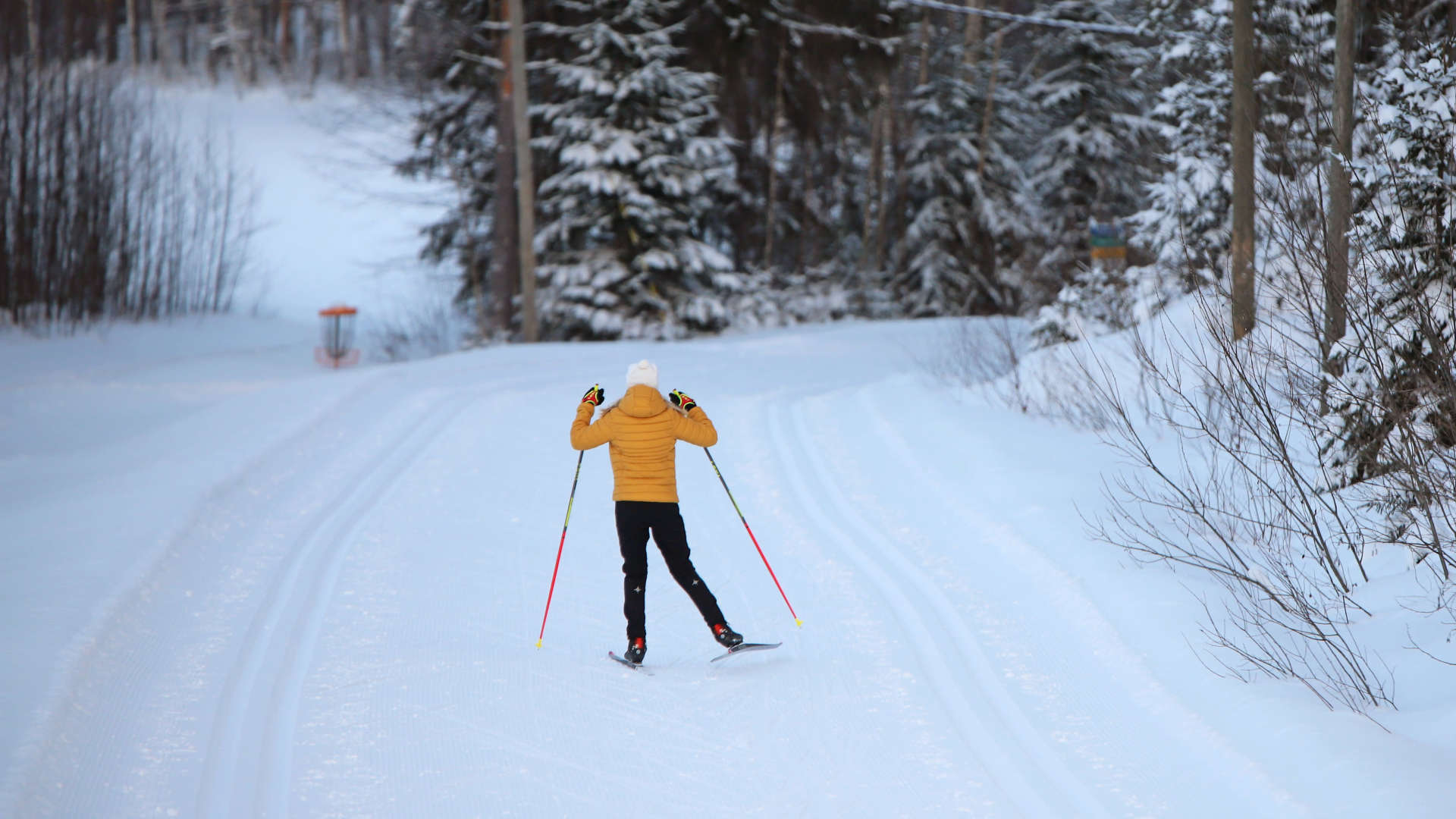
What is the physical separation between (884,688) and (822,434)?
6.06 metres

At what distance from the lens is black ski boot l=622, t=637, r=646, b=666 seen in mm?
5996

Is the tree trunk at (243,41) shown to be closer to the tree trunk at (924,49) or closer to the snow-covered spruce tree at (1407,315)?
the tree trunk at (924,49)

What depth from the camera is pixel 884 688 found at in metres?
5.61

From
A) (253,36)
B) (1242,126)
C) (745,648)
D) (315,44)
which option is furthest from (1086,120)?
(253,36)

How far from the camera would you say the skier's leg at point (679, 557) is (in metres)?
6.04

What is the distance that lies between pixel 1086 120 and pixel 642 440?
25.2 m

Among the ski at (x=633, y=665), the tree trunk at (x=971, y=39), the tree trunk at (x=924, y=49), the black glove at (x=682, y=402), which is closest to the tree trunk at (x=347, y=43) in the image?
the tree trunk at (x=924, y=49)

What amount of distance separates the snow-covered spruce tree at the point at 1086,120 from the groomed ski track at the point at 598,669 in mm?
19889

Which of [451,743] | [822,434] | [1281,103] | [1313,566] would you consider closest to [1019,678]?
[1313,566]

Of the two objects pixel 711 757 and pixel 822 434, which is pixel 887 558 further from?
pixel 822 434

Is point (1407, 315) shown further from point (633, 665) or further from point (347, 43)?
point (347, 43)

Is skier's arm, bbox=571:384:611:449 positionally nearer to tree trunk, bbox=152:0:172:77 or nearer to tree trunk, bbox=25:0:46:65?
tree trunk, bbox=25:0:46:65

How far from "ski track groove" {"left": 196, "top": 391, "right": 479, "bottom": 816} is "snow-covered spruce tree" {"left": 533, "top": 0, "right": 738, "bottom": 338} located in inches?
452

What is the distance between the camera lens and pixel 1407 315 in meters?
5.21
